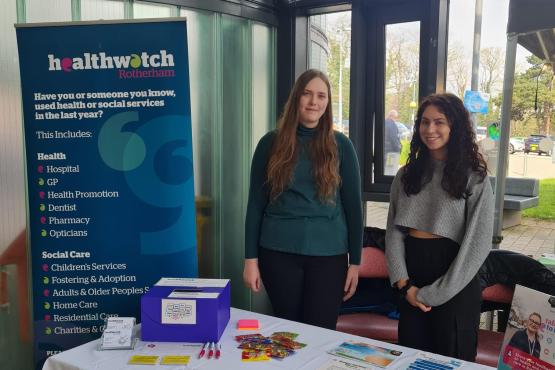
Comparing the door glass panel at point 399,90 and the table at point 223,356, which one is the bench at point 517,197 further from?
the table at point 223,356

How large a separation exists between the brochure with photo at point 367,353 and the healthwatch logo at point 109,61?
1447mm

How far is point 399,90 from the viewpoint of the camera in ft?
10.2

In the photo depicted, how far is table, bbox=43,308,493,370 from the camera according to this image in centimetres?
132

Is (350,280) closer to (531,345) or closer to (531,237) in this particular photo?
(531,345)

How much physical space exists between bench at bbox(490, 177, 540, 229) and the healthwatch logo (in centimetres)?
193

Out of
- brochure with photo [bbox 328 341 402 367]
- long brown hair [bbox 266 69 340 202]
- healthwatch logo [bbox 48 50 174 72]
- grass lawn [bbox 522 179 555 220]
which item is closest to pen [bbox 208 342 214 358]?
brochure with photo [bbox 328 341 402 367]

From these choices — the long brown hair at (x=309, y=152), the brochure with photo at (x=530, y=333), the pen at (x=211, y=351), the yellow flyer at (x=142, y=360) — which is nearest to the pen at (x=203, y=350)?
the pen at (x=211, y=351)

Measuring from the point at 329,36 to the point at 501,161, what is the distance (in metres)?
1.41

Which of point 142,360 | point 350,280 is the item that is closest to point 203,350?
point 142,360

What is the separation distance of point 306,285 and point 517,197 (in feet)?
5.27

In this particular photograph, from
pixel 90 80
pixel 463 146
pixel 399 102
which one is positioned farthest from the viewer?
pixel 399 102

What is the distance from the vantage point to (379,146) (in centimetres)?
321

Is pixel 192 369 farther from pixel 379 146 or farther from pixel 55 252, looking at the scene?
pixel 379 146

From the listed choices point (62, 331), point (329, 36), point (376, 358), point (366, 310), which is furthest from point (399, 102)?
point (62, 331)
